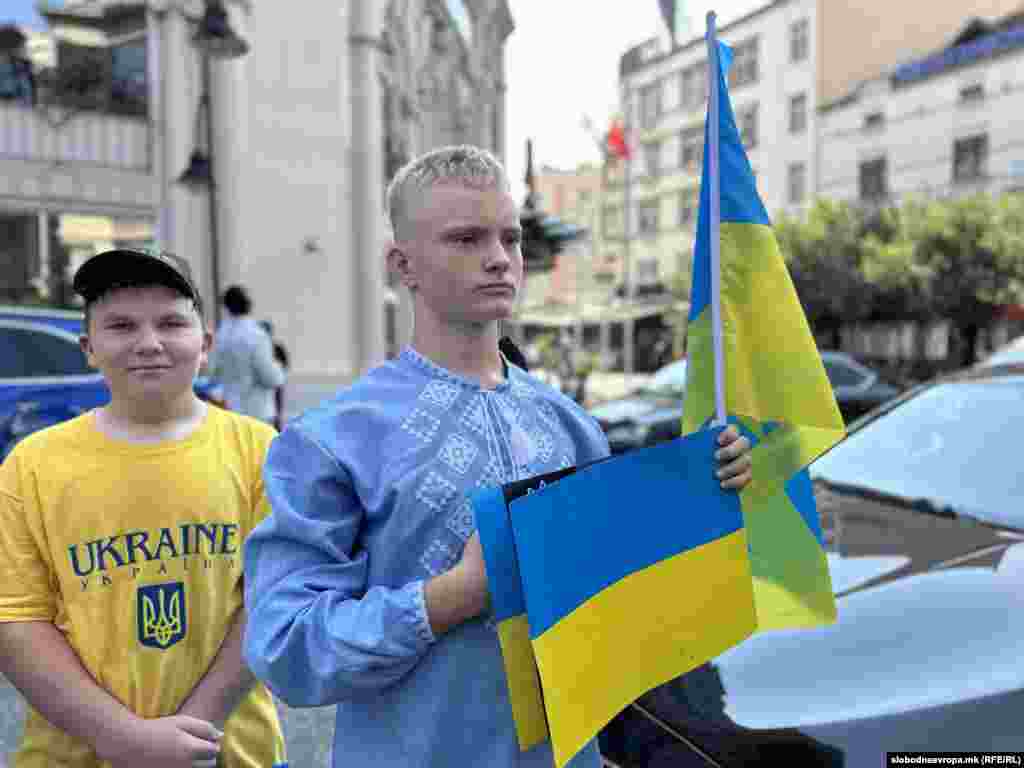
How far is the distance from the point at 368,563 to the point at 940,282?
24.5 m

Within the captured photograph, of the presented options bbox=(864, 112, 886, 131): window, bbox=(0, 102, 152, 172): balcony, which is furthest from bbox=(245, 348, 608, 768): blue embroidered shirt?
bbox=(864, 112, 886, 131): window

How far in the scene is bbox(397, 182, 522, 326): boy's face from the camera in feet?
4.29

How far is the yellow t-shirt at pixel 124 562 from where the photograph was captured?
5.13 ft

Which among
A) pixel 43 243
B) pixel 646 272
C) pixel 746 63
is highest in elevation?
pixel 746 63

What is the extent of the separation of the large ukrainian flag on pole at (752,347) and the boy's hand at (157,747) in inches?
37.0

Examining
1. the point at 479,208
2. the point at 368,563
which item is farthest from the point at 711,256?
the point at 368,563

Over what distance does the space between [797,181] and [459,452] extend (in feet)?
124

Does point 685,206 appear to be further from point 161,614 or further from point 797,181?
point 161,614

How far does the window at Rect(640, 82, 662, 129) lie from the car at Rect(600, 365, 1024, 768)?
4373 centimetres

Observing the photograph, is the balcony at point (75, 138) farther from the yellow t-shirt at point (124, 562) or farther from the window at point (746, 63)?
the window at point (746, 63)

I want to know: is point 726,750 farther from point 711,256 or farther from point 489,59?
point 489,59

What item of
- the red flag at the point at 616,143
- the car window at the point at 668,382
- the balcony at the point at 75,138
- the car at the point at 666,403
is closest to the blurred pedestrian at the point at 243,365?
the car at the point at 666,403

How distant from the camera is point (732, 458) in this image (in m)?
1.30

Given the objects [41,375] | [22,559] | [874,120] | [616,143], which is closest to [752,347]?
[22,559]
